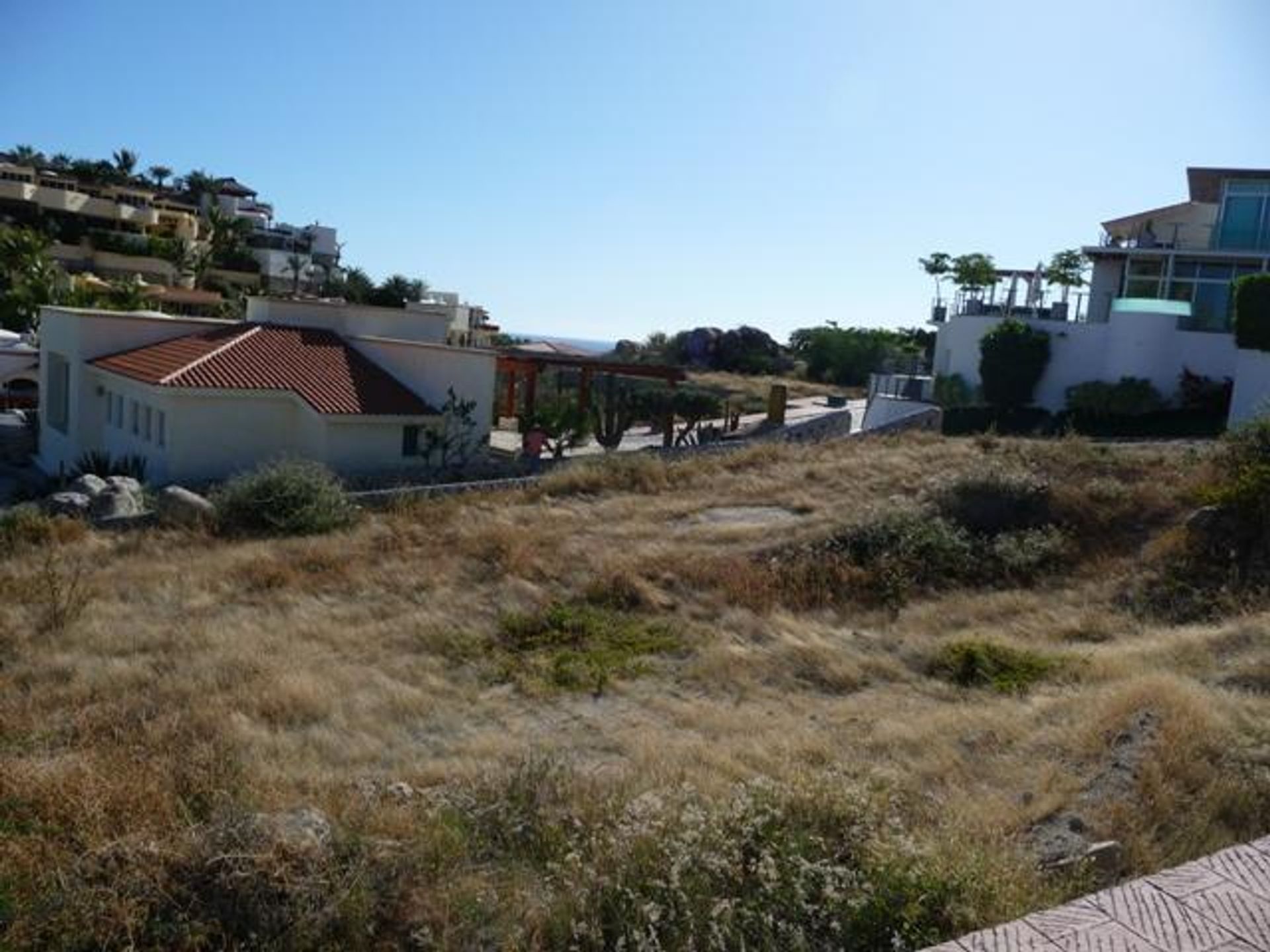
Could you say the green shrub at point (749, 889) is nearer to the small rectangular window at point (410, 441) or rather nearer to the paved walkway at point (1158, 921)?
the paved walkway at point (1158, 921)

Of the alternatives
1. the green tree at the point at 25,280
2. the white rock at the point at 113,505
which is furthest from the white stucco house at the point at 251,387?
the green tree at the point at 25,280

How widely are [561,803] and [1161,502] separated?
52.1 feet

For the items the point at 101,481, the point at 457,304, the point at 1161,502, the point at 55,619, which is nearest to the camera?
the point at 55,619

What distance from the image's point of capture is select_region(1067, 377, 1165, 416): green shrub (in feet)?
105

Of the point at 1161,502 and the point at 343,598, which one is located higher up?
the point at 1161,502

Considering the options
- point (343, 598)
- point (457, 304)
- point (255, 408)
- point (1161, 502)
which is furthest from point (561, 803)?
point (457, 304)

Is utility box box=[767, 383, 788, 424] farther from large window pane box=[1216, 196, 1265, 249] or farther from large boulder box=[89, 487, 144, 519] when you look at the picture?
large boulder box=[89, 487, 144, 519]

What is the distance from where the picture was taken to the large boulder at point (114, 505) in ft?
69.7

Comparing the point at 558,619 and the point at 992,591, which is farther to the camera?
the point at 992,591

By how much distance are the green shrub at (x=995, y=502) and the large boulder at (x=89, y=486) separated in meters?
17.2

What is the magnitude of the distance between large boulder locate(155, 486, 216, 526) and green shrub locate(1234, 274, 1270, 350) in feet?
86.8

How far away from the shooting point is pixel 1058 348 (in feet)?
115

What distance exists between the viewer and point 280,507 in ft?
67.9

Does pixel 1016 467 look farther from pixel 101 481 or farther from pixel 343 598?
pixel 101 481
